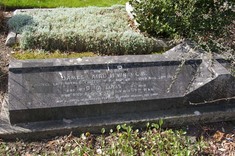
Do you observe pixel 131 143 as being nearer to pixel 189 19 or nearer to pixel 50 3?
pixel 189 19

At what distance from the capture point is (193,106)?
5.36 m

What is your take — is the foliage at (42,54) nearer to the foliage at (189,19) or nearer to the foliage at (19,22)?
the foliage at (19,22)

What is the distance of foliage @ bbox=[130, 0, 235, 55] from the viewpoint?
Result: 631 cm

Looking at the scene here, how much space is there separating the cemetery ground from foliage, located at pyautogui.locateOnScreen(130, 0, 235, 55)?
5.56 feet

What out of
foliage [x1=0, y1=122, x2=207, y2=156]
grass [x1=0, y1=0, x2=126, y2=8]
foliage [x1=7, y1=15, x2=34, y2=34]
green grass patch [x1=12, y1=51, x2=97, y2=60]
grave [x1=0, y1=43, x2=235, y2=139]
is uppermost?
grass [x1=0, y1=0, x2=126, y2=8]

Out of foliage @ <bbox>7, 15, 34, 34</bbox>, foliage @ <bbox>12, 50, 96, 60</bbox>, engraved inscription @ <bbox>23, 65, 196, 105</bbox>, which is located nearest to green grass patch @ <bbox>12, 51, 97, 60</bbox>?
foliage @ <bbox>12, 50, 96, 60</bbox>

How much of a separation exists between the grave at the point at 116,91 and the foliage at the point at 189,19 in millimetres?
897

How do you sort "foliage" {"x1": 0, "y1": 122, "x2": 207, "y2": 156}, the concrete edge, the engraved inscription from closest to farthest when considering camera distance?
"foliage" {"x1": 0, "y1": 122, "x2": 207, "y2": 156}
the concrete edge
the engraved inscription

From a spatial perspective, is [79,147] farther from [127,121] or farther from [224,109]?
[224,109]

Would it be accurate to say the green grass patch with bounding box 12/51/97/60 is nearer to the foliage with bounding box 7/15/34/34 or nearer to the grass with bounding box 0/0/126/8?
the foliage with bounding box 7/15/34/34

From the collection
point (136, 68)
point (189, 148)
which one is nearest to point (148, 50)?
point (136, 68)

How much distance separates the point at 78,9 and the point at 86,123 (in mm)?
3365

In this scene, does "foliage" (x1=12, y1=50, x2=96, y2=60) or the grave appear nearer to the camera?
the grave

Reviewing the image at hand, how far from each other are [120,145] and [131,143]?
6.5 inches
